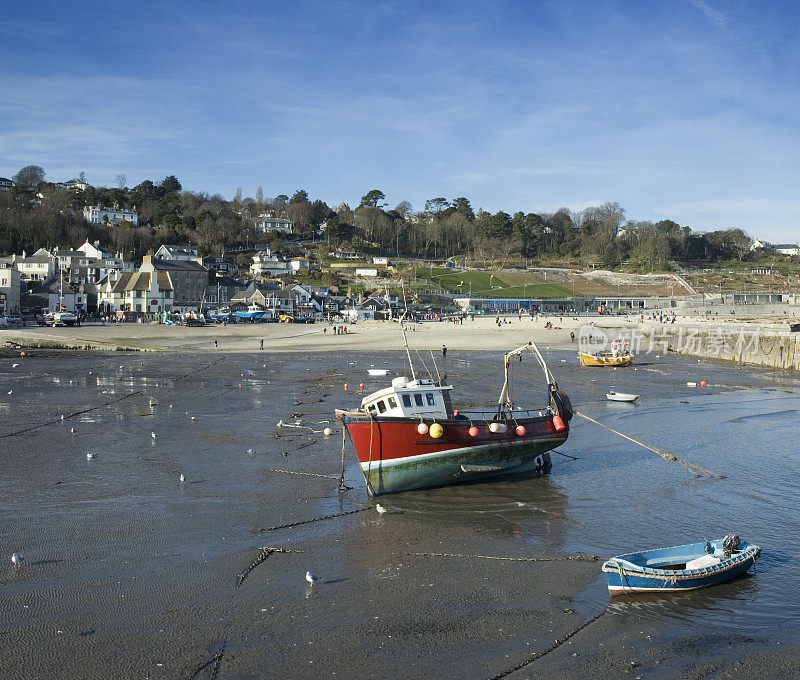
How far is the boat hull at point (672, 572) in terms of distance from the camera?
13523mm

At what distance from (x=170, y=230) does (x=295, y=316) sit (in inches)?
2390

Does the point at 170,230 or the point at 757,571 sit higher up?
the point at 170,230

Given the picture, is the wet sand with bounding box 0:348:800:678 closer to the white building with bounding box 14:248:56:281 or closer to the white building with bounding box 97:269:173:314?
the white building with bounding box 97:269:173:314

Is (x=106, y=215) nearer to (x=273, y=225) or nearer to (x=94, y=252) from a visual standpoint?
(x=94, y=252)

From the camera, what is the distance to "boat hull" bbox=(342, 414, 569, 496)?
19.9 m

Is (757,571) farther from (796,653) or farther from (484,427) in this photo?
(484,427)

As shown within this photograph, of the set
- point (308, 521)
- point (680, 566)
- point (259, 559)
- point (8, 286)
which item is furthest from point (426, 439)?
point (8, 286)

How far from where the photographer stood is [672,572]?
13.9 meters

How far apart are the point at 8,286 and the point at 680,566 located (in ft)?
351

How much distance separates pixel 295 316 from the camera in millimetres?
107312

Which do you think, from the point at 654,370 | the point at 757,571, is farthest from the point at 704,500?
the point at 654,370

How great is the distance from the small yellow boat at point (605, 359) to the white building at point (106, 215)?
5015 inches

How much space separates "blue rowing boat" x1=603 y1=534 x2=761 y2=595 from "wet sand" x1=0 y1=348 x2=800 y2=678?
427 millimetres

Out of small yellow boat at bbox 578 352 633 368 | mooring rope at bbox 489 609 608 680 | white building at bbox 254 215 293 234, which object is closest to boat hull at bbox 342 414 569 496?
mooring rope at bbox 489 609 608 680
